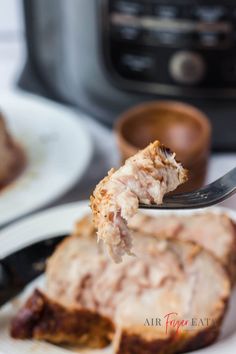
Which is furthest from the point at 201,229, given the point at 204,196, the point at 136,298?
the point at 204,196

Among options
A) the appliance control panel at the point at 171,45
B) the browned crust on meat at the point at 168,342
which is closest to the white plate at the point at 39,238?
the browned crust on meat at the point at 168,342

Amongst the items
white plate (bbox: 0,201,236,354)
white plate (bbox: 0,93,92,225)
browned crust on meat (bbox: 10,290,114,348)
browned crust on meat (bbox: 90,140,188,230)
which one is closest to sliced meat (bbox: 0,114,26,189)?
white plate (bbox: 0,93,92,225)

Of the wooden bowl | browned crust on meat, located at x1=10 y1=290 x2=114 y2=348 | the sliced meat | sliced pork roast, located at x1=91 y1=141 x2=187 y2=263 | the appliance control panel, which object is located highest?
sliced pork roast, located at x1=91 y1=141 x2=187 y2=263

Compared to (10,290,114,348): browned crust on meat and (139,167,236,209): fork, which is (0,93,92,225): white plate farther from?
(139,167,236,209): fork

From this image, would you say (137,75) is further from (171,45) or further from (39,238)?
(39,238)

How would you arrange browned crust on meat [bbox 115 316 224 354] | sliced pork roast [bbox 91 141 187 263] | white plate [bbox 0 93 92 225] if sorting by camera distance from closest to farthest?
1. sliced pork roast [bbox 91 141 187 263]
2. browned crust on meat [bbox 115 316 224 354]
3. white plate [bbox 0 93 92 225]

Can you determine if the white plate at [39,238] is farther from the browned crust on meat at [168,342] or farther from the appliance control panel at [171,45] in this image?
the appliance control panel at [171,45]
